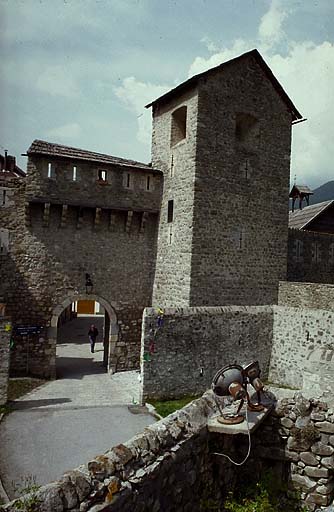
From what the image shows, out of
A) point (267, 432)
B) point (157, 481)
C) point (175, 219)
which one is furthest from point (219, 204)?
point (157, 481)

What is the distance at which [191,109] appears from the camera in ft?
51.5

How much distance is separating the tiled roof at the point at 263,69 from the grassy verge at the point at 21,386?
41.9 feet

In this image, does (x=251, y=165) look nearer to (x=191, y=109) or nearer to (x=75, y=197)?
(x=191, y=109)

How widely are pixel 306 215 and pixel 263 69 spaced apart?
36.7ft

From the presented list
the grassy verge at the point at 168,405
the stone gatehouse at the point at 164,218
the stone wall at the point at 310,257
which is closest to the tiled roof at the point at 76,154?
the stone gatehouse at the point at 164,218

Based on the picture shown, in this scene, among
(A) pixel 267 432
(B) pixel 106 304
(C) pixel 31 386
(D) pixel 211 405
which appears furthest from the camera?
(B) pixel 106 304

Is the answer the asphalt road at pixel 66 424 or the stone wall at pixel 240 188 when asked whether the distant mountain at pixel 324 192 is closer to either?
the stone wall at pixel 240 188

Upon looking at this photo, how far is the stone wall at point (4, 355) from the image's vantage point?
11.6m

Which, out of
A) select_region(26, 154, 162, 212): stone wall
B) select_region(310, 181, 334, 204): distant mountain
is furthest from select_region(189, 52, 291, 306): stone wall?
select_region(310, 181, 334, 204): distant mountain

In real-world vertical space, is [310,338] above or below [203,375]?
above

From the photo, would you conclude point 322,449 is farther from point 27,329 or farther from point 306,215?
point 306,215

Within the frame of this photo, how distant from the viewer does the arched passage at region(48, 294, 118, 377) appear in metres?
15.7

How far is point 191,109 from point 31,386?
12137 mm

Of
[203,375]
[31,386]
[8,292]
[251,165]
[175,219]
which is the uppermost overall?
[251,165]
